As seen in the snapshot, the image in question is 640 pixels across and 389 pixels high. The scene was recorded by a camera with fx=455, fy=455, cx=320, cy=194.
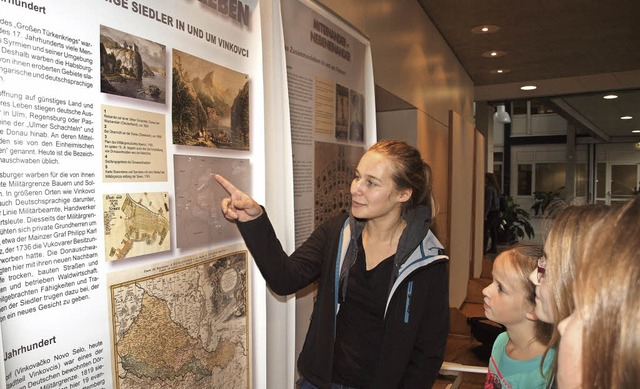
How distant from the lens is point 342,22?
220 centimetres

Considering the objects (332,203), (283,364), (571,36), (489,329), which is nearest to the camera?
(283,364)

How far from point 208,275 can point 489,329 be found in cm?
247

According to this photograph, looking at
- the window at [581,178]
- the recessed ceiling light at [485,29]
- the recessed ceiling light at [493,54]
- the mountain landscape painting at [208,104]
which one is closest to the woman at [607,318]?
the mountain landscape painting at [208,104]

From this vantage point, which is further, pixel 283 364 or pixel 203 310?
pixel 283 364

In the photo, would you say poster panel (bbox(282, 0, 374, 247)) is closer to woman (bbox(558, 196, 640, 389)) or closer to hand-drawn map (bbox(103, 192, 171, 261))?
hand-drawn map (bbox(103, 192, 171, 261))

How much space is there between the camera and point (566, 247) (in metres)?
0.82

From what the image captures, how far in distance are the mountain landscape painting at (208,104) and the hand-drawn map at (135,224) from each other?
20cm

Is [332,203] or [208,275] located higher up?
[332,203]

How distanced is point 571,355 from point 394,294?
810 millimetres

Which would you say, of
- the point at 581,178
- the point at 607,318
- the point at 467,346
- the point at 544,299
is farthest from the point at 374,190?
the point at 581,178

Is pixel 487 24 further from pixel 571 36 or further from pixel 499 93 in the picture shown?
Result: pixel 499 93

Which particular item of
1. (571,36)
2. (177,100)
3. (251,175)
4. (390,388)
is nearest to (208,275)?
(251,175)

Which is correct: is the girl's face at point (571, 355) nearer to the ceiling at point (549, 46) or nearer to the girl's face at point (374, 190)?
the girl's face at point (374, 190)

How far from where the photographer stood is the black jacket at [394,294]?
1.47m
